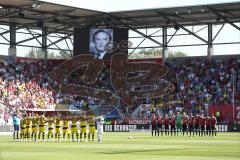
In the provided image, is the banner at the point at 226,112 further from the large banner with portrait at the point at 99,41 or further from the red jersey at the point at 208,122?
the large banner with portrait at the point at 99,41

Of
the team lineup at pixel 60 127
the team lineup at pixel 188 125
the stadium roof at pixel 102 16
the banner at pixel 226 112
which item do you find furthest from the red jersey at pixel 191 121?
the stadium roof at pixel 102 16

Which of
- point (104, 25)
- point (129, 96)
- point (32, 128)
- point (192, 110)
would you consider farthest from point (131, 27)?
point (32, 128)

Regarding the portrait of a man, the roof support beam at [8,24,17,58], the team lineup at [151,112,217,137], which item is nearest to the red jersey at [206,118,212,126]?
the team lineup at [151,112,217,137]

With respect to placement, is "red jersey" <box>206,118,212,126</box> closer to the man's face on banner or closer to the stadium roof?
the stadium roof

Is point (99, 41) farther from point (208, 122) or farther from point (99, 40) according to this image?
point (208, 122)

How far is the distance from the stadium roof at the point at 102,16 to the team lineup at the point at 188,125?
14012 millimetres

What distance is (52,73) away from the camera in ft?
242

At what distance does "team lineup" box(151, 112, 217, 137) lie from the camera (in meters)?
49.1

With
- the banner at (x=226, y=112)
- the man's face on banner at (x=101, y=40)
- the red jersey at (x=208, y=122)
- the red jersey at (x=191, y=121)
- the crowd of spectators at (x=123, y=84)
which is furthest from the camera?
the man's face on banner at (x=101, y=40)

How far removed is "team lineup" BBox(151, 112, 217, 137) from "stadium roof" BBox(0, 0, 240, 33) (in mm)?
14012

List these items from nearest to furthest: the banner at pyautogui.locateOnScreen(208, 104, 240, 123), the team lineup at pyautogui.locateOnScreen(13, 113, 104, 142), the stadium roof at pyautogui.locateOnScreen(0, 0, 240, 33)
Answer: the team lineup at pyautogui.locateOnScreen(13, 113, 104, 142)
the banner at pyautogui.locateOnScreen(208, 104, 240, 123)
the stadium roof at pyautogui.locateOnScreen(0, 0, 240, 33)

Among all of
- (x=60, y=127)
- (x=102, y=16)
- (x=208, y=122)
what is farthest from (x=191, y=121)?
(x=102, y=16)

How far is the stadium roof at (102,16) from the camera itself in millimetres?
61759

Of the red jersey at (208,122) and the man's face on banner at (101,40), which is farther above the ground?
the man's face on banner at (101,40)
